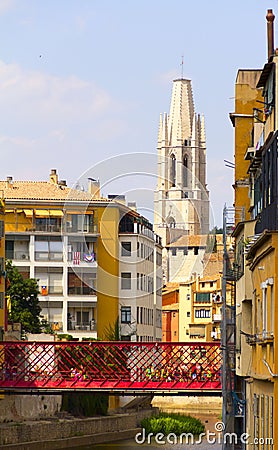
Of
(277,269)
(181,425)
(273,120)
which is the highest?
(273,120)

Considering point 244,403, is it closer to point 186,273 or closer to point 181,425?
point 181,425

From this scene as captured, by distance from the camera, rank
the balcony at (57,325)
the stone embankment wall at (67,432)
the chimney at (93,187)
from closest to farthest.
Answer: the stone embankment wall at (67,432) → the balcony at (57,325) → the chimney at (93,187)

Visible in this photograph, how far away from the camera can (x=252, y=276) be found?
2927 cm

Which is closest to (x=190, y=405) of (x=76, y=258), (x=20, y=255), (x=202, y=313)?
(x=76, y=258)

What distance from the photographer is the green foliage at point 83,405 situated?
263 feet

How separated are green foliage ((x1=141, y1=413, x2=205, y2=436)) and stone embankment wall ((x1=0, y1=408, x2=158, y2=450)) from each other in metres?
1.25

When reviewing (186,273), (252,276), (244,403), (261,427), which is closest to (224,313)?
(244,403)

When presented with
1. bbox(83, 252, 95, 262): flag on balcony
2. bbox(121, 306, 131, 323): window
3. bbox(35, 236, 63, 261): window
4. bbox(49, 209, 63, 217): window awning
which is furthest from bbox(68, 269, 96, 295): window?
bbox(121, 306, 131, 323): window

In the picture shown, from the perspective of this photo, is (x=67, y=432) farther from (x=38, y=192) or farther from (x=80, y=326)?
(x=38, y=192)

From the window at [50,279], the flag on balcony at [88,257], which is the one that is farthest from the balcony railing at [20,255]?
the flag on balcony at [88,257]

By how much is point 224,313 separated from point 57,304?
68020mm

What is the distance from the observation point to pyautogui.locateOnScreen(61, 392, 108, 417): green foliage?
8025cm

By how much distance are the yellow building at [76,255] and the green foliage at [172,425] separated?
64.7 feet

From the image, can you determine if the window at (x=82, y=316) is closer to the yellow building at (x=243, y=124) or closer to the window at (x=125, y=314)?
the window at (x=125, y=314)
